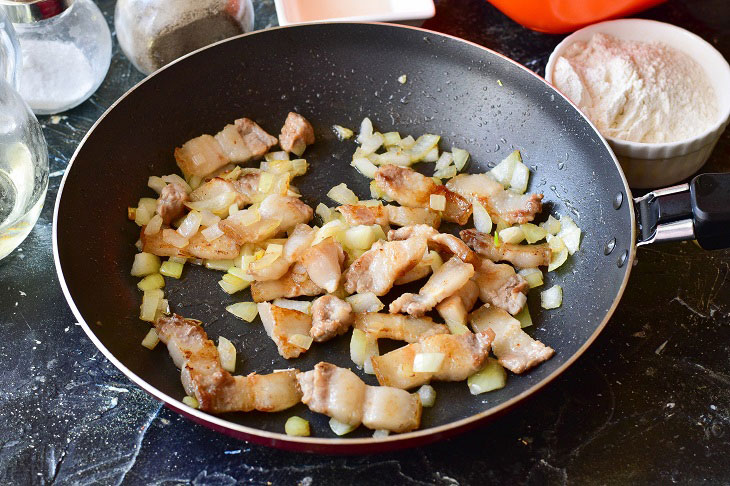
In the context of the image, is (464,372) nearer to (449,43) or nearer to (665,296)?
(665,296)

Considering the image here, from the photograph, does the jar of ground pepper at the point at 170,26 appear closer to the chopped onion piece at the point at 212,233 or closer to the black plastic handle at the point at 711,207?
the chopped onion piece at the point at 212,233

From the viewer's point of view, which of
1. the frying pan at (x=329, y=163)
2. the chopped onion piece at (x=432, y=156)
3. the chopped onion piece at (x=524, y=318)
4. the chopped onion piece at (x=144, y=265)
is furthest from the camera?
the chopped onion piece at (x=432, y=156)

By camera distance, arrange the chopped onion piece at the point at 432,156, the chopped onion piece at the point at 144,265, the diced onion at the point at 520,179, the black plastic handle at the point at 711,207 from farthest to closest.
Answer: the chopped onion piece at the point at 432,156, the diced onion at the point at 520,179, the chopped onion piece at the point at 144,265, the black plastic handle at the point at 711,207

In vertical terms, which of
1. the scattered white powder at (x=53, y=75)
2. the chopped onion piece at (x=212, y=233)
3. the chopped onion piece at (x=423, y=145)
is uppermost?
the scattered white powder at (x=53, y=75)

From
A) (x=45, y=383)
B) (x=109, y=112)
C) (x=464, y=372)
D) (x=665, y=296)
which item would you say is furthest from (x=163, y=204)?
(x=665, y=296)

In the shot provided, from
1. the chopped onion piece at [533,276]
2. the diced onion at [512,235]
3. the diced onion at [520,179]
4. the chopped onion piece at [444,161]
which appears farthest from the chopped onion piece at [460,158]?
the chopped onion piece at [533,276]
